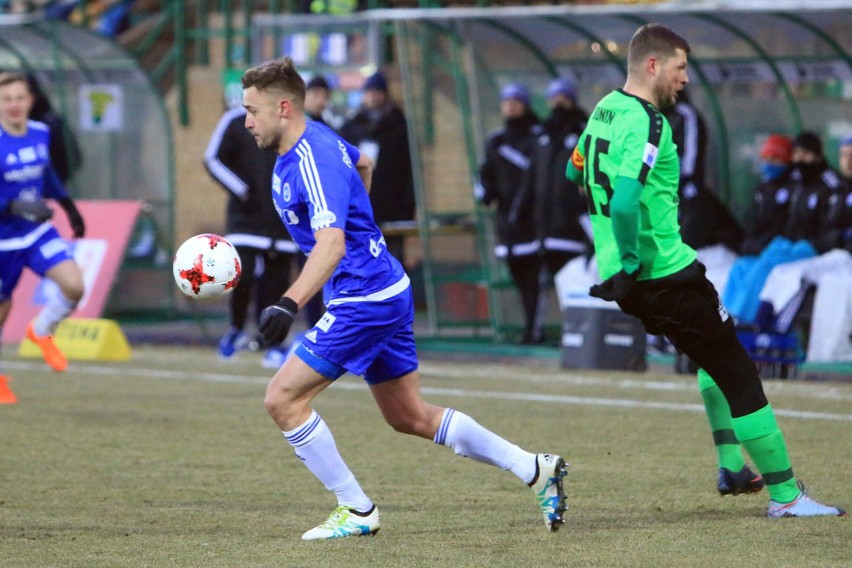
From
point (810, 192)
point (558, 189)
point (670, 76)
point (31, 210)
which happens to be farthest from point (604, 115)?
point (558, 189)

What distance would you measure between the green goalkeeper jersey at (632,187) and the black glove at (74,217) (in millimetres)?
5478

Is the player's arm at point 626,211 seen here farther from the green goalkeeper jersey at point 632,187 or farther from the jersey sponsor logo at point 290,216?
the jersey sponsor logo at point 290,216

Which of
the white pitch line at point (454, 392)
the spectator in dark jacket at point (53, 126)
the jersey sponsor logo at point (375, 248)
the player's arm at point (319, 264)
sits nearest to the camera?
the player's arm at point (319, 264)

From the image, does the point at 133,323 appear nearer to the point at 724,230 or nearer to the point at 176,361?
the point at 176,361

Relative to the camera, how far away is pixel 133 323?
17453 mm

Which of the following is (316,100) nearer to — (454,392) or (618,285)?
(454,392)

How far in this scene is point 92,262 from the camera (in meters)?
16.0

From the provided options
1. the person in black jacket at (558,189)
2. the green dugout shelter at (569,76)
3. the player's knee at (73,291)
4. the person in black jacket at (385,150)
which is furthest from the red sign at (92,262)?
the person in black jacket at (558,189)

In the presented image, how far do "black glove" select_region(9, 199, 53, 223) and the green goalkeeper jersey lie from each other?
5241 mm

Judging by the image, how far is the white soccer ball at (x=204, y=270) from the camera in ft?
20.3

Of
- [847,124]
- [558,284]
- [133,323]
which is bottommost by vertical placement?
[133,323]

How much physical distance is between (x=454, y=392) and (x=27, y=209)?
127 inches

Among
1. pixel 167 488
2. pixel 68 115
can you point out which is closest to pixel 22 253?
pixel 167 488

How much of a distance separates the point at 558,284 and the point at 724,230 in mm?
1510
